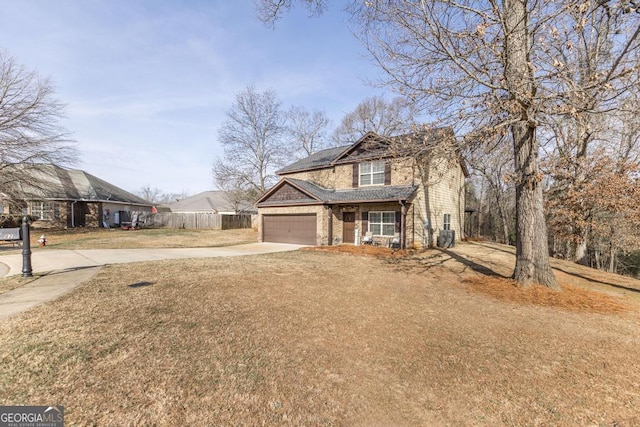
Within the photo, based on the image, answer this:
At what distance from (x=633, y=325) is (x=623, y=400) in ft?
11.0

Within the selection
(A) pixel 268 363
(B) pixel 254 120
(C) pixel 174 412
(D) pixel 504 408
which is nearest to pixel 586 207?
(D) pixel 504 408

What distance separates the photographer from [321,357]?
3.63 meters

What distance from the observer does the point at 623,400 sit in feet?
9.48

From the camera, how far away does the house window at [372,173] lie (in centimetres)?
1648

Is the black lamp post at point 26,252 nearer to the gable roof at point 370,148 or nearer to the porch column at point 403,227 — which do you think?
the gable roof at point 370,148

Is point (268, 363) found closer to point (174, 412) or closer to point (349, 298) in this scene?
point (174, 412)

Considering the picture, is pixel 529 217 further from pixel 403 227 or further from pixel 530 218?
pixel 403 227

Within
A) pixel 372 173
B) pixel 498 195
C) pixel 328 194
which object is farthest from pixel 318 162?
pixel 498 195

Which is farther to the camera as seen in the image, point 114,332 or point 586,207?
point 586,207

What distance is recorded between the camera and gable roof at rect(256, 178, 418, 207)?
14570 mm

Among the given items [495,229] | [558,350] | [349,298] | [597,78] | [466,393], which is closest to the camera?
[466,393]
